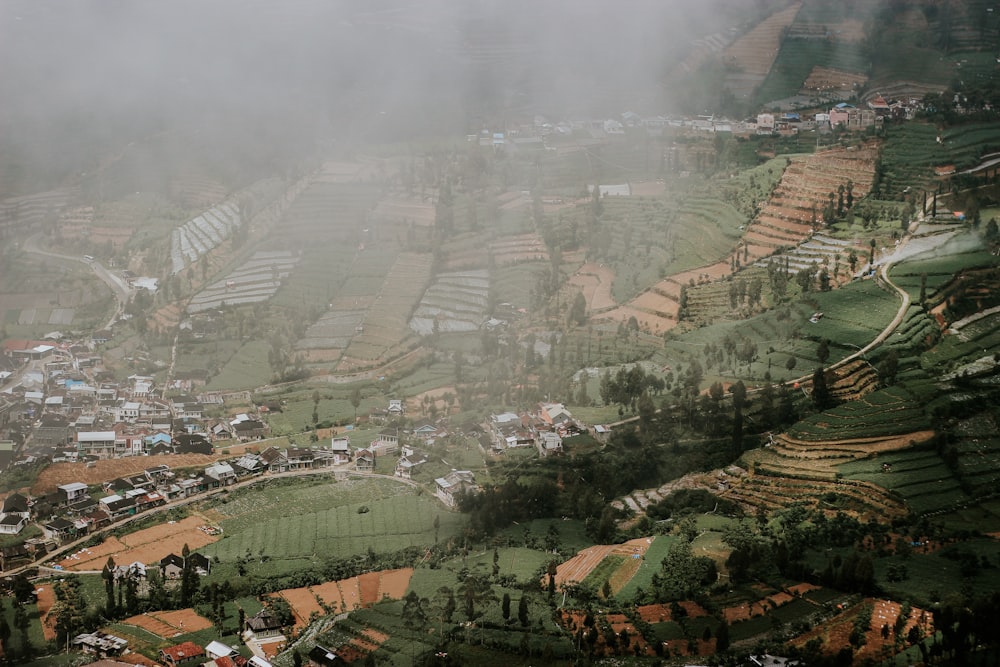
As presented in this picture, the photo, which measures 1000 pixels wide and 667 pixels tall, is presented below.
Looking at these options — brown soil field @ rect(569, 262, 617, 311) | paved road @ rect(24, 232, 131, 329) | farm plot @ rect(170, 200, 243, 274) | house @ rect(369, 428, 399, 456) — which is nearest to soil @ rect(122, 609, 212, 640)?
house @ rect(369, 428, 399, 456)

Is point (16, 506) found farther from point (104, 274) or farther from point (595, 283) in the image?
point (595, 283)

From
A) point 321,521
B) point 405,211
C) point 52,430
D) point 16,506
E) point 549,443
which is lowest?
point 321,521

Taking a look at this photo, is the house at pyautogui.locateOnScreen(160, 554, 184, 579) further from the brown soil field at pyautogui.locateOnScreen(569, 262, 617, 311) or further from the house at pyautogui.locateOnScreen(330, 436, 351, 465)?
the brown soil field at pyautogui.locateOnScreen(569, 262, 617, 311)

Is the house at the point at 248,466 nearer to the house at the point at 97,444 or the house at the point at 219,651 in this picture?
the house at the point at 97,444

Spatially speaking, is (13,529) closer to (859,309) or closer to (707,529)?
(707,529)

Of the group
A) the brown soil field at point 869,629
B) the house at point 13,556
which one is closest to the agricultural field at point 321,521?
the house at point 13,556

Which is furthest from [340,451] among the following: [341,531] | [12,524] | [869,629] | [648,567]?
[869,629]

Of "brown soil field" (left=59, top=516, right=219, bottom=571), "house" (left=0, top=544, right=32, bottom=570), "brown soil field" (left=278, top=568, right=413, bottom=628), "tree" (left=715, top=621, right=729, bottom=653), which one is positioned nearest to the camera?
"tree" (left=715, top=621, right=729, bottom=653)
